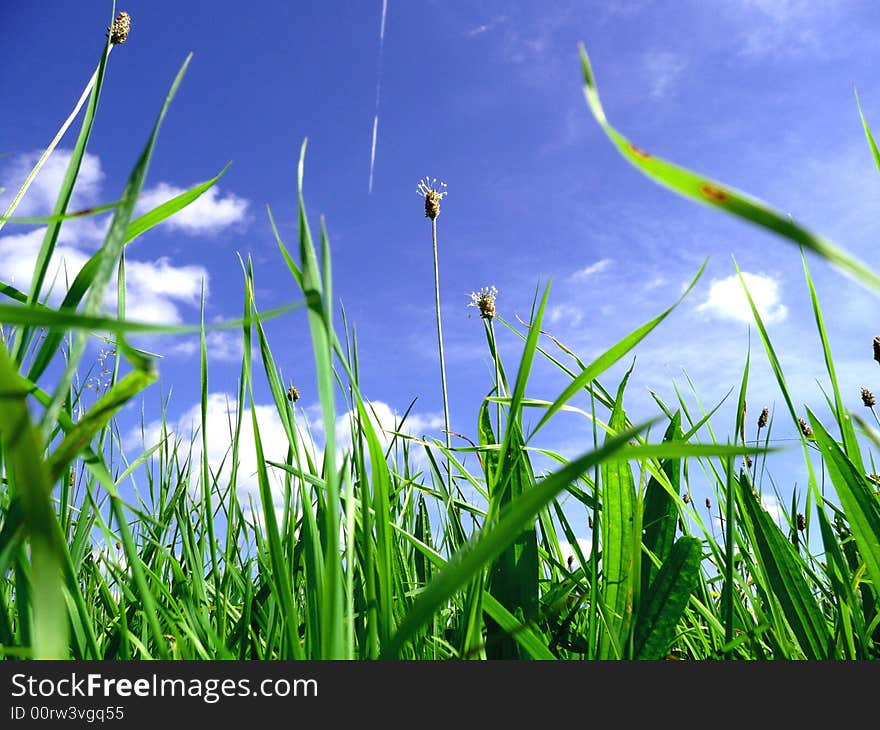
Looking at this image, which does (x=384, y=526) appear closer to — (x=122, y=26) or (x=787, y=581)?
(x=787, y=581)

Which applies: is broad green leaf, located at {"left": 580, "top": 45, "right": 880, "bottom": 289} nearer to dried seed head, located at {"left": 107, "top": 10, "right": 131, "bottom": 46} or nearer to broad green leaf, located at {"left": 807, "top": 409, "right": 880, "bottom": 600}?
broad green leaf, located at {"left": 807, "top": 409, "right": 880, "bottom": 600}

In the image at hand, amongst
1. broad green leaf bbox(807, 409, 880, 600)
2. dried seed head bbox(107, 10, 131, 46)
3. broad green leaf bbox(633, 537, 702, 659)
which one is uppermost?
dried seed head bbox(107, 10, 131, 46)

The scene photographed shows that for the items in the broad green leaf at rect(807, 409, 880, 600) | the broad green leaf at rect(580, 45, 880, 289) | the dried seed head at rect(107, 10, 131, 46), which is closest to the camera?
the broad green leaf at rect(580, 45, 880, 289)

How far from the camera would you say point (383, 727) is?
468 millimetres

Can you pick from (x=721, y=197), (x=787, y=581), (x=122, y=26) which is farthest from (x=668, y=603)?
(x=122, y=26)

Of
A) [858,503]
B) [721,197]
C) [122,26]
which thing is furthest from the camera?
[122,26]

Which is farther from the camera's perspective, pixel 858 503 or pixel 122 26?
pixel 122 26

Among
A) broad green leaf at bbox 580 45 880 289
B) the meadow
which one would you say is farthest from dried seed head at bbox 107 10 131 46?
broad green leaf at bbox 580 45 880 289

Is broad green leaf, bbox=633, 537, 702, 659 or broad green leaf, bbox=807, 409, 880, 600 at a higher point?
broad green leaf, bbox=807, 409, 880, 600

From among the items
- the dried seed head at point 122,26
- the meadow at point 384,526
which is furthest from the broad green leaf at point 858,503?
the dried seed head at point 122,26

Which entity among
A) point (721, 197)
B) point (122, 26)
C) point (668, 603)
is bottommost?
point (668, 603)

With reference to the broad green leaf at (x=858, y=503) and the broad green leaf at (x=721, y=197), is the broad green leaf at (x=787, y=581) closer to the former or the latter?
the broad green leaf at (x=858, y=503)

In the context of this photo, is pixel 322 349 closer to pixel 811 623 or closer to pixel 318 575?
pixel 318 575

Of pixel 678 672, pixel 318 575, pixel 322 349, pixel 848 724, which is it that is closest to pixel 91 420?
pixel 322 349
